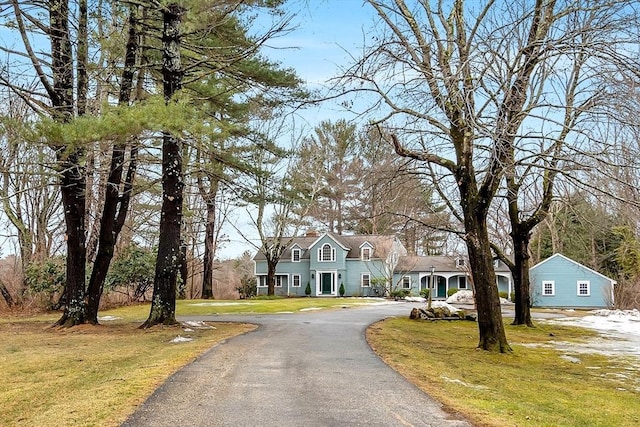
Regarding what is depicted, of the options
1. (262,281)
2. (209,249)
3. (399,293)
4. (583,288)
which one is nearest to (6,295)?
(209,249)

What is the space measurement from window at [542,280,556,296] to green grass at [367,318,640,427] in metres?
23.7

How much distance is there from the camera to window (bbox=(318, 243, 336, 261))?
43.7m

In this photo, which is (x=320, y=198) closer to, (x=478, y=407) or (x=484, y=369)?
A: (x=484, y=369)

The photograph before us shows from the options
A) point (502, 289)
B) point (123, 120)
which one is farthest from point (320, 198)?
point (123, 120)

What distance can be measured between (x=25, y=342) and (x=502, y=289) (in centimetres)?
3690

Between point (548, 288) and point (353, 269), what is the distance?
A: 14450mm

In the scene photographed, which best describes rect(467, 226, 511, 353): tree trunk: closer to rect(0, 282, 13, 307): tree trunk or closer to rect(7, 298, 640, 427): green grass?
rect(7, 298, 640, 427): green grass

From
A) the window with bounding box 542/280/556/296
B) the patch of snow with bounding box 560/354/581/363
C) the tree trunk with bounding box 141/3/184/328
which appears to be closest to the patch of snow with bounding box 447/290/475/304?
the window with bounding box 542/280/556/296

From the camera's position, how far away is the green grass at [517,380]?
21.5 feet

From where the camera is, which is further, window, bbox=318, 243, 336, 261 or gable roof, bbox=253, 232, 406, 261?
window, bbox=318, 243, 336, 261

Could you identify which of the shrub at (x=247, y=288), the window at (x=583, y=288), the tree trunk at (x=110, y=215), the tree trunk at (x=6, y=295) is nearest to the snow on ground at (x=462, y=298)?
the window at (x=583, y=288)

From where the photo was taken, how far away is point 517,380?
9062 millimetres

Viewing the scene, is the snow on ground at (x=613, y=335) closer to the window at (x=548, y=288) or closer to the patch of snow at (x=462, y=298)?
the window at (x=548, y=288)

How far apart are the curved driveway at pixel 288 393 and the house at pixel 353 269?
32.9 metres
